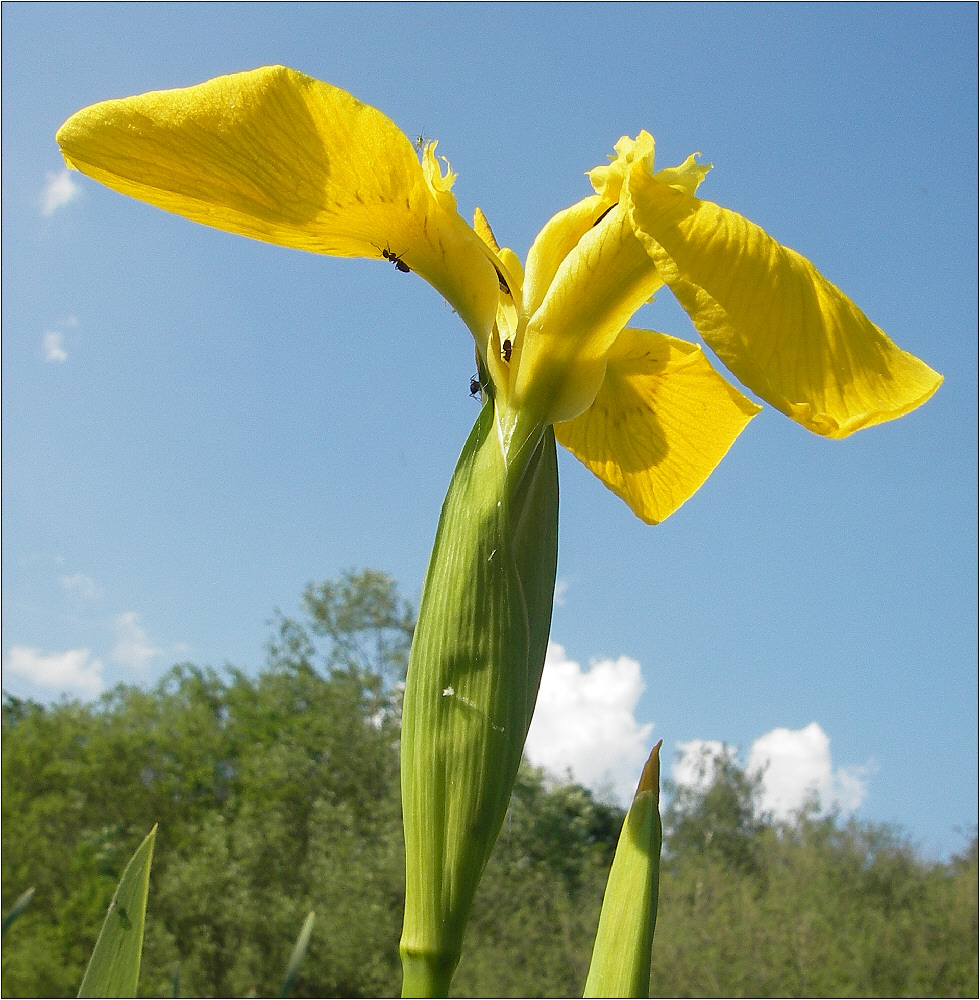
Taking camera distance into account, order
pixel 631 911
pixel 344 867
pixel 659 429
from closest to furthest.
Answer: pixel 631 911 → pixel 659 429 → pixel 344 867

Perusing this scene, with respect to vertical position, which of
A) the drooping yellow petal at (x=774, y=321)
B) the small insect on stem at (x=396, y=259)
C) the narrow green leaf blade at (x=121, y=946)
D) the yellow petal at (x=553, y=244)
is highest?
the yellow petal at (x=553, y=244)

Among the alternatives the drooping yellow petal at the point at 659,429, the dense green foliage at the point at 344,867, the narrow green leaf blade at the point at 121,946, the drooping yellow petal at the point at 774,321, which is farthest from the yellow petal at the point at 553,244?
the dense green foliage at the point at 344,867

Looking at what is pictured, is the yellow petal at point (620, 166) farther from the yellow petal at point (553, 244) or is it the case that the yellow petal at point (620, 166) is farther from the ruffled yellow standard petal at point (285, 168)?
the ruffled yellow standard petal at point (285, 168)

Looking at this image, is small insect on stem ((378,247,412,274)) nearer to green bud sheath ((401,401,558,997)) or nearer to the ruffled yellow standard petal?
the ruffled yellow standard petal

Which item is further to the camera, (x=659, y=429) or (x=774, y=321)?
(x=659, y=429)

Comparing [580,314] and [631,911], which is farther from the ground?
[580,314]

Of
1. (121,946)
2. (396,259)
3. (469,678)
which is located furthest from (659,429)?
(121,946)

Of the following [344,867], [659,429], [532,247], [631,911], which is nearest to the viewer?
[631,911]

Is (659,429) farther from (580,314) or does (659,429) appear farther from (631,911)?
(631,911)
